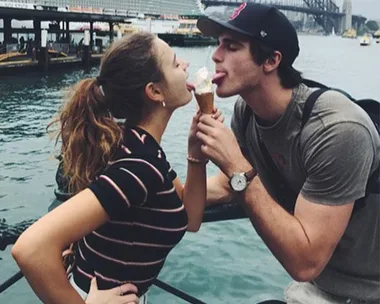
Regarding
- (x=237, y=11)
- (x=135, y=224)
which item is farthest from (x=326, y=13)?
(x=135, y=224)

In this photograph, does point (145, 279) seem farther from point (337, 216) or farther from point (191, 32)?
point (191, 32)

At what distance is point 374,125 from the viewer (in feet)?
6.60

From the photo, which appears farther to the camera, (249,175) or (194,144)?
(194,144)

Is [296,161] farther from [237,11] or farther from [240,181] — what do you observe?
[237,11]

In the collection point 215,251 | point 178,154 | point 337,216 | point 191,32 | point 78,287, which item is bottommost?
point 191,32

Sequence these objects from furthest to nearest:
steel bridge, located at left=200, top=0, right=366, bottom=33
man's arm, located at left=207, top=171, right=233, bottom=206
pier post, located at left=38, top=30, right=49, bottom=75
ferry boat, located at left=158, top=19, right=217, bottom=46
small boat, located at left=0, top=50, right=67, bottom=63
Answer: steel bridge, located at left=200, top=0, right=366, bottom=33 → ferry boat, located at left=158, top=19, right=217, bottom=46 → pier post, located at left=38, top=30, right=49, bottom=75 → small boat, located at left=0, top=50, right=67, bottom=63 → man's arm, located at left=207, top=171, right=233, bottom=206

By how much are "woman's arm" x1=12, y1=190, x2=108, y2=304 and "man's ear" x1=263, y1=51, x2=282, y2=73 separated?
86 cm

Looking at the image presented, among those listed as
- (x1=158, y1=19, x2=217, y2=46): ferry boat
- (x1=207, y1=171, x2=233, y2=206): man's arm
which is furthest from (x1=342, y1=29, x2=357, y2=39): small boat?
(x1=207, y1=171, x2=233, y2=206): man's arm

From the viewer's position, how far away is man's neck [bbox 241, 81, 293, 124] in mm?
2109

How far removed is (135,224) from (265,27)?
0.84 metres

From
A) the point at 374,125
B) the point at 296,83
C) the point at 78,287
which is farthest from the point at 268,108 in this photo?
the point at 78,287

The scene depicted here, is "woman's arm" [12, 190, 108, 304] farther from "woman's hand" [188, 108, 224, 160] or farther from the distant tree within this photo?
the distant tree

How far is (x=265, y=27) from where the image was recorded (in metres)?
2.07

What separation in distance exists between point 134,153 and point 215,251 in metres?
4.94
